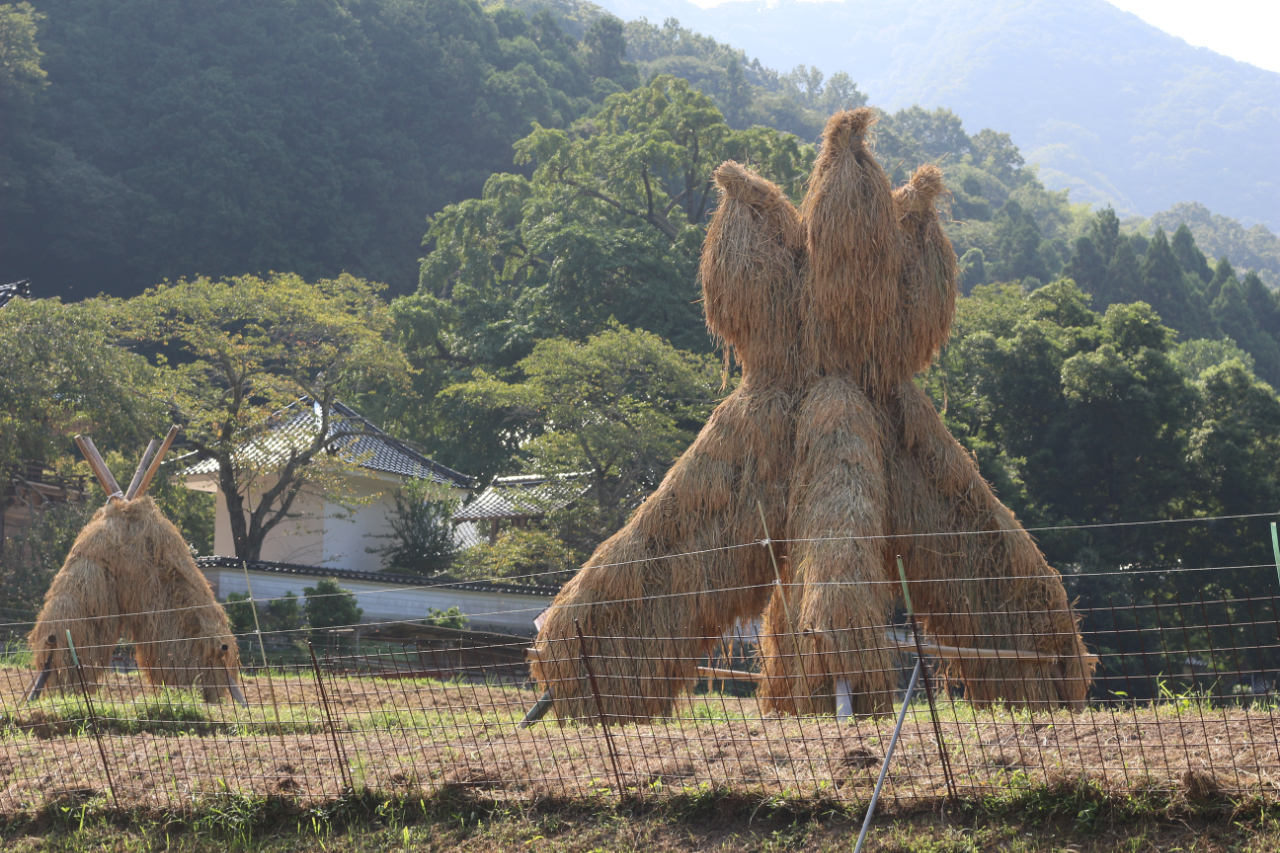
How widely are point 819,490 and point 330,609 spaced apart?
11681 millimetres

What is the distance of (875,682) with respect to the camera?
6988mm

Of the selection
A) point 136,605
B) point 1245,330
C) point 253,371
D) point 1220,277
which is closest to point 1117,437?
point 253,371

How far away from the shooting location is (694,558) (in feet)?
26.3

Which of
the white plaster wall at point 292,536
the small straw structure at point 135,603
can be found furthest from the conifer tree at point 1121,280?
the small straw structure at point 135,603

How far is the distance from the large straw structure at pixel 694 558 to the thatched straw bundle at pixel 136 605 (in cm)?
428

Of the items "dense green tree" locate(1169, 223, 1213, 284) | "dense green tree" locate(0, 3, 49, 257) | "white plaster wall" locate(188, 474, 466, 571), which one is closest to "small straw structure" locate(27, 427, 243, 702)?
"white plaster wall" locate(188, 474, 466, 571)

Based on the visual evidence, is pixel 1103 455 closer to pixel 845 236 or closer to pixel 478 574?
pixel 478 574

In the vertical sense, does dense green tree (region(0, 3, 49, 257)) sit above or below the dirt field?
above

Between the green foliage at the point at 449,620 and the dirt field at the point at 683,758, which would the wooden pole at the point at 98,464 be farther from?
the green foliage at the point at 449,620

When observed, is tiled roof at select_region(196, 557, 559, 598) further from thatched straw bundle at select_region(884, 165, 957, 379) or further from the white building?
thatched straw bundle at select_region(884, 165, 957, 379)

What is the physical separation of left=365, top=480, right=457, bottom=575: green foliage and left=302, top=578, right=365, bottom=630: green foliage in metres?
5.30

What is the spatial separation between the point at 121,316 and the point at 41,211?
63.4 feet

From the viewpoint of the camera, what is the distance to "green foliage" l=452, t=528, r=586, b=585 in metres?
19.1

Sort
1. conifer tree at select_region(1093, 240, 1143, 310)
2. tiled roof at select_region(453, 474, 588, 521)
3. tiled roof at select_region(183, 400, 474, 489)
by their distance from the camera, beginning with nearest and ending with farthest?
tiled roof at select_region(453, 474, 588, 521), tiled roof at select_region(183, 400, 474, 489), conifer tree at select_region(1093, 240, 1143, 310)
